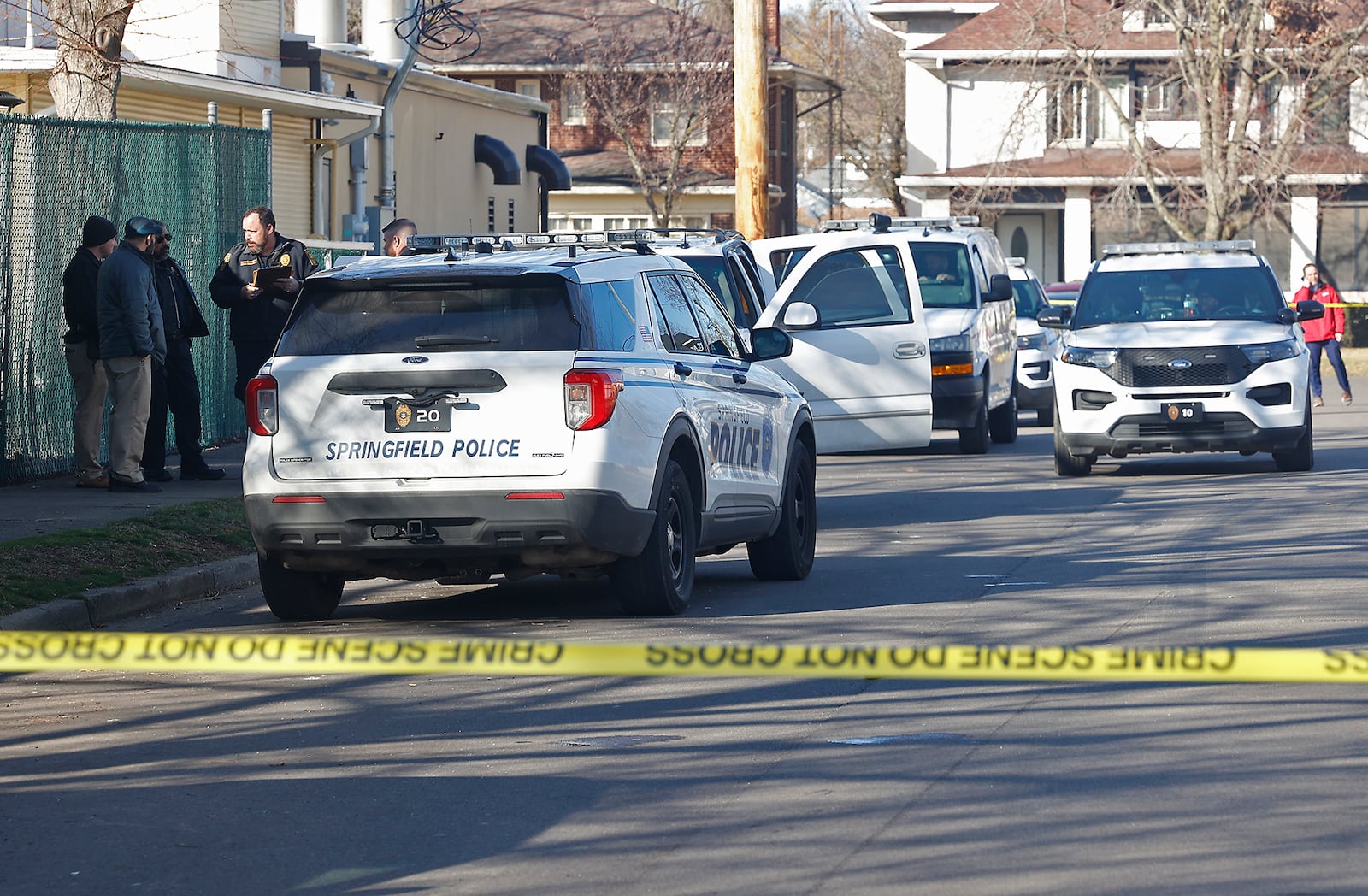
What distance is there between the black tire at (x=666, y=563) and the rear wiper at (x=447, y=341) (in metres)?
1.09

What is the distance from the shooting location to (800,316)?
1472cm

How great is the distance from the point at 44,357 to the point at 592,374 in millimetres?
7973

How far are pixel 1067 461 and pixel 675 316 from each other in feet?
26.5

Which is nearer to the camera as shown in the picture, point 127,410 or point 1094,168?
point 127,410

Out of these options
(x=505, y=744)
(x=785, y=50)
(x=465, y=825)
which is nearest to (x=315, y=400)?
(x=505, y=744)

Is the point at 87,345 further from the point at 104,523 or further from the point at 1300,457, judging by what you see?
the point at 1300,457

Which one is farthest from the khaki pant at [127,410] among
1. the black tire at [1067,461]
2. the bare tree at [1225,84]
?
the bare tree at [1225,84]

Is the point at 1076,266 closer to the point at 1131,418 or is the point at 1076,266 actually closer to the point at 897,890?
the point at 1131,418

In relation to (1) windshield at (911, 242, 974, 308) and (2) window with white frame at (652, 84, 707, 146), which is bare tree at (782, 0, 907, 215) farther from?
(1) windshield at (911, 242, 974, 308)

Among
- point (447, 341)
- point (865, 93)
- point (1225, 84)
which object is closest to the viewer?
point (447, 341)

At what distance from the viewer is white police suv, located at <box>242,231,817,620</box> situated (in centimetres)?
945

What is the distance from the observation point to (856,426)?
653 inches

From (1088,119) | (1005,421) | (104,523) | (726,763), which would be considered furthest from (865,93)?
(726,763)

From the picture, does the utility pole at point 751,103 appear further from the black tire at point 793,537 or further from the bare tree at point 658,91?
the bare tree at point 658,91
